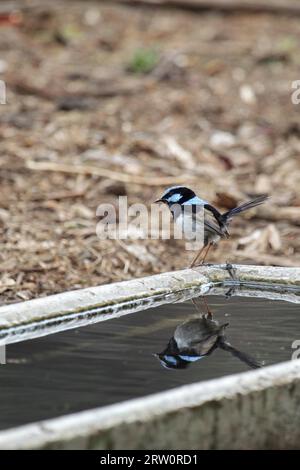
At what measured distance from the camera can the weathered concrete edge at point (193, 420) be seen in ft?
8.62

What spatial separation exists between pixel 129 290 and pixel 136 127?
4.98 m

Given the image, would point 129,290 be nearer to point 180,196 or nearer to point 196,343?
point 196,343

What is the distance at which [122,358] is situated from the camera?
3.91 metres

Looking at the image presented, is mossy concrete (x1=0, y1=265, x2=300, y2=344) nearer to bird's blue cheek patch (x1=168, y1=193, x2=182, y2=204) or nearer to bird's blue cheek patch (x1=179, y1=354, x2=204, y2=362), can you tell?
bird's blue cheek patch (x1=179, y1=354, x2=204, y2=362)

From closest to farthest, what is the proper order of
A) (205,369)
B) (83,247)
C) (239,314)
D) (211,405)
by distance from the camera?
(211,405) → (205,369) → (239,314) → (83,247)

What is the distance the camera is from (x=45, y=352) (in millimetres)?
3879

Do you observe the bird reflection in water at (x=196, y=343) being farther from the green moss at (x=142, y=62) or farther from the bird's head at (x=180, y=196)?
the green moss at (x=142, y=62)

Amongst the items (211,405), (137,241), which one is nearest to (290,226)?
(137,241)

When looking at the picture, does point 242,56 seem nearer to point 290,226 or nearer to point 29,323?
point 290,226

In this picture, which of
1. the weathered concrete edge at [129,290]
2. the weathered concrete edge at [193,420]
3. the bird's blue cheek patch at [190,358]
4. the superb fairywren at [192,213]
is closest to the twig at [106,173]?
the superb fairywren at [192,213]

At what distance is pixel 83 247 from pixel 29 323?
8.10ft

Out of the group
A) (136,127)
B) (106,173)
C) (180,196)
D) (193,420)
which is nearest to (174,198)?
(180,196)

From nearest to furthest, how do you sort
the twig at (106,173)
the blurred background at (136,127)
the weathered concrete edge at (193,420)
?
1. the weathered concrete edge at (193,420)
2. the blurred background at (136,127)
3. the twig at (106,173)

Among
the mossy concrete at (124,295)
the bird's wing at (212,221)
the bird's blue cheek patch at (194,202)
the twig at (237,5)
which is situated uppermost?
the twig at (237,5)
